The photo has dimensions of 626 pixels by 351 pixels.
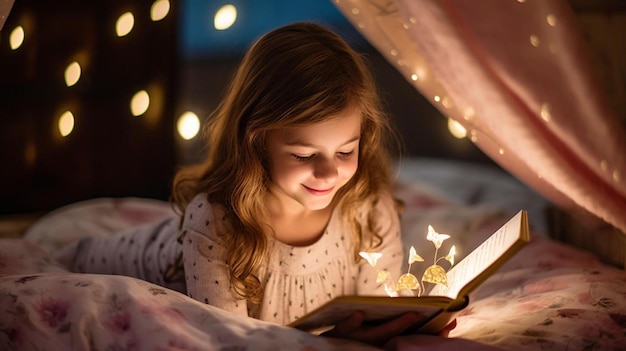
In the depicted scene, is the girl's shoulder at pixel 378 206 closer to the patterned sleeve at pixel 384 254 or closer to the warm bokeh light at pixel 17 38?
the patterned sleeve at pixel 384 254

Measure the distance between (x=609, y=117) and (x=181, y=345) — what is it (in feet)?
3.01

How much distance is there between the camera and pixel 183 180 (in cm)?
185

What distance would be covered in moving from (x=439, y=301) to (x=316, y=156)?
39 centimetres

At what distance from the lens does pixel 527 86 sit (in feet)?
5.00

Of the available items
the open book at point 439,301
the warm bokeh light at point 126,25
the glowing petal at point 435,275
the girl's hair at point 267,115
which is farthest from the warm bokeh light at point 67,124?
the glowing petal at point 435,275

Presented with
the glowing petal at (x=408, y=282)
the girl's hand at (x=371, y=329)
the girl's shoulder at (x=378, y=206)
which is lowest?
the girl's hand at (x=371, y=329)

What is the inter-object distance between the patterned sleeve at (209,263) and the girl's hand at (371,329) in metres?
0.29

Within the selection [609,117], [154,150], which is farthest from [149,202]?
[609,117]

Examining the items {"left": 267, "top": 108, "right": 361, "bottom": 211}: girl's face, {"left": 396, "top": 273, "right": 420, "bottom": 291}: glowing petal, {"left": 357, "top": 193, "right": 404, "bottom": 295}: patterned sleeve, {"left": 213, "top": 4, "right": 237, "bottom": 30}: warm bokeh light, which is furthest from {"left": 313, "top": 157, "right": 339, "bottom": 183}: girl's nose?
{"left": 213, "top": 4, "right": 237, "bottom": 30}: warm bokeh light

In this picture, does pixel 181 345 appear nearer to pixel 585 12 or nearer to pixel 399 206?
pixel 399 206

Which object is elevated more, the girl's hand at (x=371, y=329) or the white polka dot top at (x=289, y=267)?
the white polka dot top at (x=289, y=267)

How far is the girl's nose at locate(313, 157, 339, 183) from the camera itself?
150 centimetres

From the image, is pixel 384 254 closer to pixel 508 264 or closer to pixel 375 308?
pixel 508 264

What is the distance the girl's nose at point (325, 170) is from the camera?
58.9 inches
